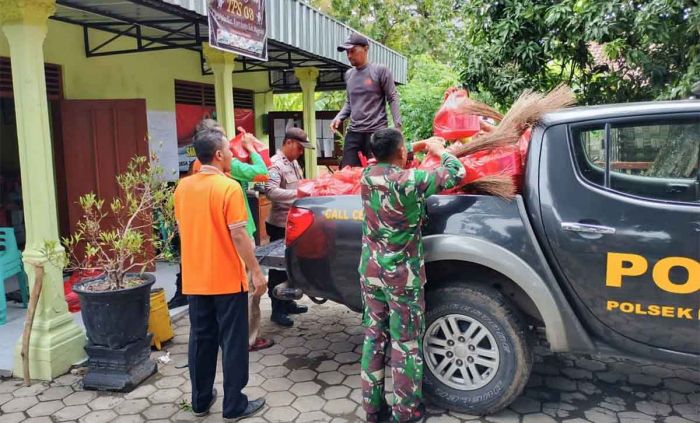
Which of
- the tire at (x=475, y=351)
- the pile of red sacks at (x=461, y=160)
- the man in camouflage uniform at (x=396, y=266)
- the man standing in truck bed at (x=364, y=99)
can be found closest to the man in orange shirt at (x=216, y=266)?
the man in camouflage uniform at (x=396, y=266)

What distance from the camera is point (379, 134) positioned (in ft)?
9.75

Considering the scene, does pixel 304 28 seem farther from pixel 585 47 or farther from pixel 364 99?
pixel 585 47

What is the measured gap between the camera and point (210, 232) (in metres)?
3.03

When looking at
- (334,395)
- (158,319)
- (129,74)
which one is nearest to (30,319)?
(158,319)

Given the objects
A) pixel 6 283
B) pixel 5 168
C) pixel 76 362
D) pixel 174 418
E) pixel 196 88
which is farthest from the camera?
pixel 196 88

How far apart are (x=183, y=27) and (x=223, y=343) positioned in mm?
4135

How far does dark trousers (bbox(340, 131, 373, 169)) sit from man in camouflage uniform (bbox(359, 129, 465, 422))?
72.2 inches

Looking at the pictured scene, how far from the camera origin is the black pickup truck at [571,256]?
2.74 meters

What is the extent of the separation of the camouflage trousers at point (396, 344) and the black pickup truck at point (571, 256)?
24cm

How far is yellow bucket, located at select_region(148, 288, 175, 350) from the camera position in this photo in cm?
443

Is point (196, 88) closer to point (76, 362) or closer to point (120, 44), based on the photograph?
point (120, 44)

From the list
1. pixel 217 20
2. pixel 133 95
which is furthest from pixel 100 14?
pixel 133 95

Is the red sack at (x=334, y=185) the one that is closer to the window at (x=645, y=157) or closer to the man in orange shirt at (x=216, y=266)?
the man in orange shirt at (x=216, y=266)

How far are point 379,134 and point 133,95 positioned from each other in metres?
5.47
